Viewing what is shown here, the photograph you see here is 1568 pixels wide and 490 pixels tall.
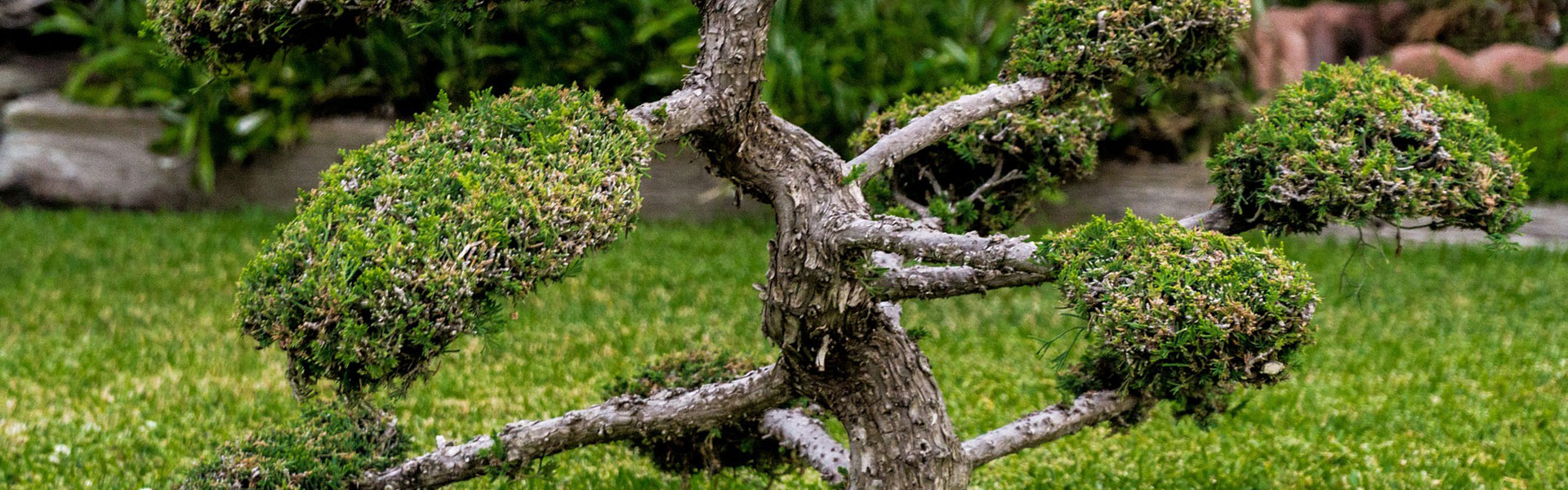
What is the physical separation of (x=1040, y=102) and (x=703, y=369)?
127cm

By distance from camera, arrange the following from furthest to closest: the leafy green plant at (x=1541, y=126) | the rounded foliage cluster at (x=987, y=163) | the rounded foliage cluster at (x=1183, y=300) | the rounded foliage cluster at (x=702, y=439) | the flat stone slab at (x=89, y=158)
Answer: the flat stone slab at (x=89, y=158)
the leafy green plant at (x=1541, y=126)
the rounded foliage cluster at (x=702, y=439)
the rounded foliage cluster at (x=987, y=163)
the rounded foliage cluster at (x=1183, y=300)

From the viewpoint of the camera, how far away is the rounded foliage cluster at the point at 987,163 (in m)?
3.59

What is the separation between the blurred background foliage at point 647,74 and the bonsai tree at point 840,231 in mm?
4321

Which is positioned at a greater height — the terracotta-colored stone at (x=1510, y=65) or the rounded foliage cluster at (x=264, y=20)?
the rounded foliage cluster at (x=264, y=20)

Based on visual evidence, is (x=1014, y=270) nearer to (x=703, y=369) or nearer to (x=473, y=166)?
(x=473, y=166)

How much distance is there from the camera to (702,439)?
Result: 3.79 meters

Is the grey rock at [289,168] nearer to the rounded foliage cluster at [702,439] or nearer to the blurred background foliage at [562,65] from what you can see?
the blurred background foliage at [562,65]

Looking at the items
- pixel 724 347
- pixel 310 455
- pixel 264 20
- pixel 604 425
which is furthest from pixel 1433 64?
pixel 264 20

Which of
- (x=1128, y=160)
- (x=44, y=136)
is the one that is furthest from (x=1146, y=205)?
(x=44, y=136)

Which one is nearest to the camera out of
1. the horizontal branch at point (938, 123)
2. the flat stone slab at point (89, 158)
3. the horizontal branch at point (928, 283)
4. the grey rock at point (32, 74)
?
the horizontal branch at point (928, 283)

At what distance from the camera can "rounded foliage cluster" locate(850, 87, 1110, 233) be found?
3588 millimetres

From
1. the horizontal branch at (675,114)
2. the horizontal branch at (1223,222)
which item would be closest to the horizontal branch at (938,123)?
the horizontal branch at (675,114)

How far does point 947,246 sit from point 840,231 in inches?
10.8

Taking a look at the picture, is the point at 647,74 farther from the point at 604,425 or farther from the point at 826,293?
the point at 826,293
